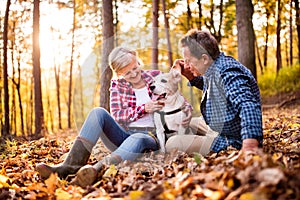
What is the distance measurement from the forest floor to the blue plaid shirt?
240 mm

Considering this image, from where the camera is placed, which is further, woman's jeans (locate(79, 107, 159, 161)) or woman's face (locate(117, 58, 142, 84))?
woman's face (locate(117, 58, 142, 84))

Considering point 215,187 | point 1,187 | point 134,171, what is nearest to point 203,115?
point 134,171

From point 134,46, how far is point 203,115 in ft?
3.64

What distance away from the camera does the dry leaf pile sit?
6.86ft

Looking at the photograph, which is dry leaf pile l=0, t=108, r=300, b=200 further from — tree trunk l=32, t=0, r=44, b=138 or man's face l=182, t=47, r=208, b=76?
tree trunk l=32, t=0, r=44, b=138

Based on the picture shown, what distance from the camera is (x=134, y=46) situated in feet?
13.9

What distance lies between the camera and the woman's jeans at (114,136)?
3.71 meters

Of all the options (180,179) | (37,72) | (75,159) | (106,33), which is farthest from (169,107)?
(37,72)

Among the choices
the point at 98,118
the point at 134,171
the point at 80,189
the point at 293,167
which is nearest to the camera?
the point at 293,167

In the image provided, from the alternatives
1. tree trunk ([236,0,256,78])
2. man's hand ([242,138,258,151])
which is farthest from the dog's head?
tree trunk ([236,0,256,78])

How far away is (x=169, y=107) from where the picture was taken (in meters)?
4.06

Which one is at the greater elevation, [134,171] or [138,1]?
[138,1]

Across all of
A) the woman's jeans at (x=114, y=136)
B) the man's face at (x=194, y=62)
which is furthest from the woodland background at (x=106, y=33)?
the woman's jeans at (x=114, y=136)

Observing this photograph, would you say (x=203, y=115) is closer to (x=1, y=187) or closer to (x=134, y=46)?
(x=134, y=46)
